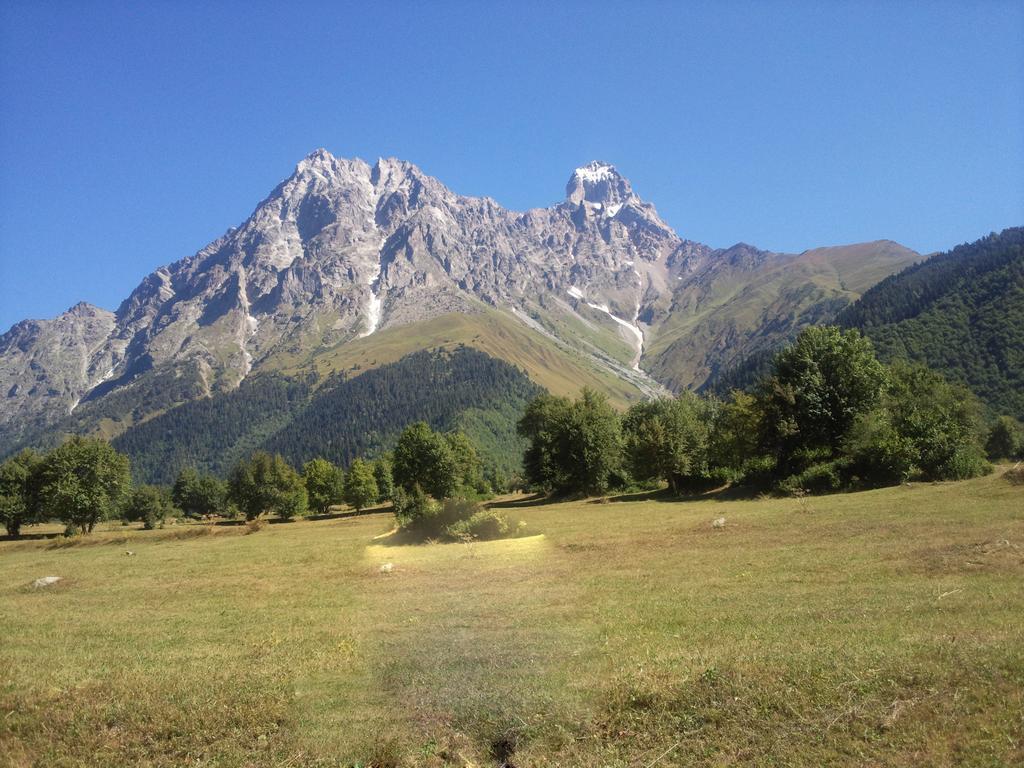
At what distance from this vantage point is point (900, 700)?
1005 cm

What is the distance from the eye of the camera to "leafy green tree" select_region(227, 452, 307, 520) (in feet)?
317

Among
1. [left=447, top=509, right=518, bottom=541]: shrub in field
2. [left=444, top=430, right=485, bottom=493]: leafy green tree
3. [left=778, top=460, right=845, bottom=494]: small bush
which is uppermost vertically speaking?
[left=444, top=430, right=485, bottom=493]: leafy green tree

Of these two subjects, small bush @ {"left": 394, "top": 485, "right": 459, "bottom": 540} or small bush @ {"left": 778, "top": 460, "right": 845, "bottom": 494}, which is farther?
small bush @ {"left": 778, "top": 460, "right": 845, "bottom": 494}

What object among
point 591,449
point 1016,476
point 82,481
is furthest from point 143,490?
point 1016,476

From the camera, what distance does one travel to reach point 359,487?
104188 mm

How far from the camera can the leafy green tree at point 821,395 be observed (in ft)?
167

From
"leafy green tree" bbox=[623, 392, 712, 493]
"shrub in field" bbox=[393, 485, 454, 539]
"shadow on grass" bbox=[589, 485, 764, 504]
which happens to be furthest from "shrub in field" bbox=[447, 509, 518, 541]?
"leafy green tree" bbox=[623, 392, 712, 493]

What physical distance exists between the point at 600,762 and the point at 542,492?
7544 cm

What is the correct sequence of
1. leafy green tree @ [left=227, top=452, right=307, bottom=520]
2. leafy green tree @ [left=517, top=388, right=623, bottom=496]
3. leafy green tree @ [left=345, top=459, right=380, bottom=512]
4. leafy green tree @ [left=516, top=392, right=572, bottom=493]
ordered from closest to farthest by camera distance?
leafy green tree @ [left=517, top=388, right=623, bottom=496]
leafy green tree @ [left=516, top=392, right=572, bottom=493]
leafy green tree @ [left=227, top=452, right=307, bottom=520]
leafy green tree @ [left=345, top=459, right=380, bottom=512]

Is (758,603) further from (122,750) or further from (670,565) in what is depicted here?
(122,750)

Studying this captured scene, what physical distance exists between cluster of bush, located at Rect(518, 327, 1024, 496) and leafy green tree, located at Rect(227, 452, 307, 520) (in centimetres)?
4444

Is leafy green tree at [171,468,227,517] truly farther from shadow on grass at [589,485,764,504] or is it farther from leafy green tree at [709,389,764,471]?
leafy green tree at [709,389,764,471]

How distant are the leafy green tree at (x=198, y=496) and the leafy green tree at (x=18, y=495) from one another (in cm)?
7802

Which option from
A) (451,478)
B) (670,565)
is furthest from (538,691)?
(451,478)
